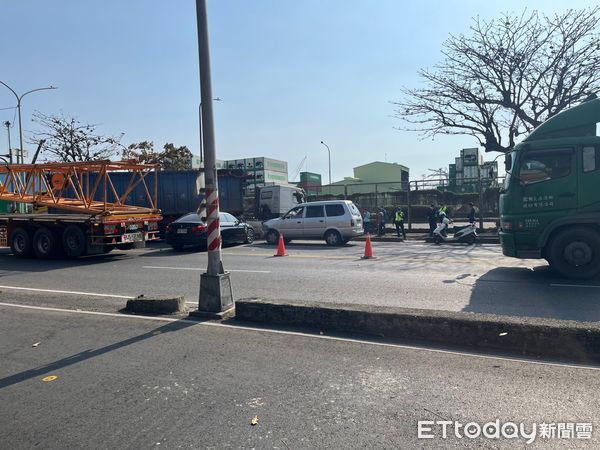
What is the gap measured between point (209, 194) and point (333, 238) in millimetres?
11830

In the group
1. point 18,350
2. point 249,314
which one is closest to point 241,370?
point 249,314

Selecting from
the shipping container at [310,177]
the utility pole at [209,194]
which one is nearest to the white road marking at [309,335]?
the utility pole at [209,194]

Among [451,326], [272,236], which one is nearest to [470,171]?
[272,236]

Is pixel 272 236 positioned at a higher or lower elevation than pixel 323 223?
lower

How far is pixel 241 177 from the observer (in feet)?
77.3

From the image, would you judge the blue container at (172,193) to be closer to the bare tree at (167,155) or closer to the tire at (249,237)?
the tire at (249,237)

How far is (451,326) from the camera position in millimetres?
5391

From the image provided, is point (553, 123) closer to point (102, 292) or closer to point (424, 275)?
point (424, 275)

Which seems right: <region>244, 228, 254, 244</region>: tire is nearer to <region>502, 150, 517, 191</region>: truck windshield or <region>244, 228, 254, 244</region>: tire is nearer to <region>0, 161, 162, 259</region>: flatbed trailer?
<region>0, 161, 162, 259</region>: flatbed trailer

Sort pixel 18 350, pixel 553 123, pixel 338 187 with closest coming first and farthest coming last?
pixel 18 350 → pixel 553 123 → pixel 338 187

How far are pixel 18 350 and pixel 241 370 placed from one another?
2.85 m

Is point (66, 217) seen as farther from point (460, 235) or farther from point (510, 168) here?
point (460, 235)

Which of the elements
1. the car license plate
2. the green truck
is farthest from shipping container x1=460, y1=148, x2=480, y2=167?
the car license plate

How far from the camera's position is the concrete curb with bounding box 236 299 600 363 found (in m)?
4.91
